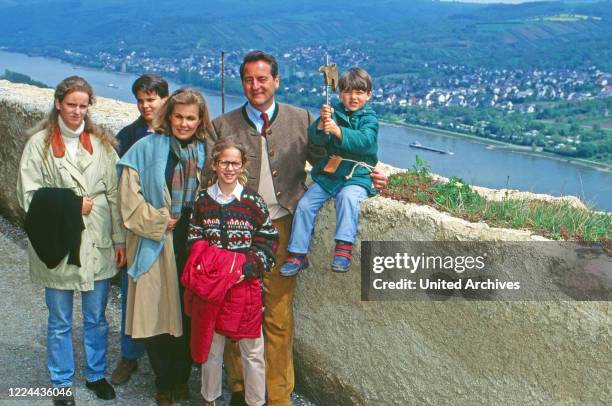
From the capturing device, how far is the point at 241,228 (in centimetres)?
335

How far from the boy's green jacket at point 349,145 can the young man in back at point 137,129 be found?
885 millimetres

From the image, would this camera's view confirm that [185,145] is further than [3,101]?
No

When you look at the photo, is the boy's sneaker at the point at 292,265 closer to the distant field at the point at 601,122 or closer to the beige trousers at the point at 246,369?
the beige trousers at the point at 246,369

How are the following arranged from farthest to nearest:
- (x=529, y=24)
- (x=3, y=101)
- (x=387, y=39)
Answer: (x=529, y=24)
(x=387, y=39)
(x=3, y=101)

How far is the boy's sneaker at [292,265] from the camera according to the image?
12.0ft

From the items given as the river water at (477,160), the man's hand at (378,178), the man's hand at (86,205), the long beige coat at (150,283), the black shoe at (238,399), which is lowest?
the river water at (477,160)

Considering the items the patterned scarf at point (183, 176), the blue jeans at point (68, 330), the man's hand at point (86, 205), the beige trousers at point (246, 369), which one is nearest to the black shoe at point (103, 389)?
the blue jeans at point (68, 330)

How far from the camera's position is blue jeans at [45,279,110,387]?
12.1ft

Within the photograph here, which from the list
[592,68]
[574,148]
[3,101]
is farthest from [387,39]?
[3,101]

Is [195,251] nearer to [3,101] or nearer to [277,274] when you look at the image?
[277,274]

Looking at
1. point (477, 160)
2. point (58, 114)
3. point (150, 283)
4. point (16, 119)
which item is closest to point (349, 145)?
point (150, 283)

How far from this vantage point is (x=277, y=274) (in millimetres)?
3783

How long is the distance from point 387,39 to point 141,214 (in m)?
161

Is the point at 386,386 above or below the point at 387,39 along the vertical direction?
below
